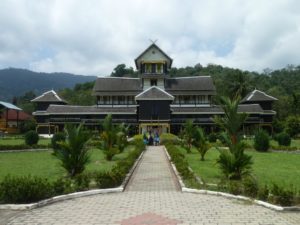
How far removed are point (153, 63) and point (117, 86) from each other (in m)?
6.16

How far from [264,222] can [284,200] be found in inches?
69.0

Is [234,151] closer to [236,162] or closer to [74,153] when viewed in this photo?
[236,162]

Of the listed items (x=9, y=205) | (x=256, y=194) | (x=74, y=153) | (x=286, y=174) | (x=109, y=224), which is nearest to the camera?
(x=109, y=224)

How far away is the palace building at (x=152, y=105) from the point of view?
52062mm

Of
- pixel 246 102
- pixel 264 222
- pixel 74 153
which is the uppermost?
pixel 246 102

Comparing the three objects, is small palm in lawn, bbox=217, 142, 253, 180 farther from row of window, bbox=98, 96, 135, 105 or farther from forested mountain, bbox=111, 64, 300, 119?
row of window, bbox=98, 96, 135, 105

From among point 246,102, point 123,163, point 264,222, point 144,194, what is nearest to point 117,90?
point 246,102

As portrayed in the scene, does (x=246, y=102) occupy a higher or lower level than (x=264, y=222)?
higher

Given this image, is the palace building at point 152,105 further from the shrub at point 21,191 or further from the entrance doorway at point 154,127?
the shrub at point 21,191

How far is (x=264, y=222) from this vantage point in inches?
348

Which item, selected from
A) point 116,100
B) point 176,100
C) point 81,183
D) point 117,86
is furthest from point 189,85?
point 81,183

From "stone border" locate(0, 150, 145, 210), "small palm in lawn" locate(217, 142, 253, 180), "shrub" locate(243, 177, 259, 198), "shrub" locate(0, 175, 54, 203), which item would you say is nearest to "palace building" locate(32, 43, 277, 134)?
"small palm in lawn" locate(217, 142, 253, 180)

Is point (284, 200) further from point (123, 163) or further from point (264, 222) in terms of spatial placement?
point (123, 163)

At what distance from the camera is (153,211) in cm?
982
